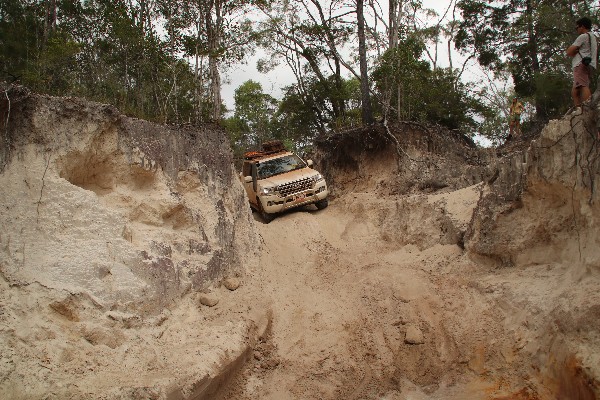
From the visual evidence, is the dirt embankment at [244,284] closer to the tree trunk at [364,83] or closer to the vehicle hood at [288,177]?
the vehicle hood at [288,177]

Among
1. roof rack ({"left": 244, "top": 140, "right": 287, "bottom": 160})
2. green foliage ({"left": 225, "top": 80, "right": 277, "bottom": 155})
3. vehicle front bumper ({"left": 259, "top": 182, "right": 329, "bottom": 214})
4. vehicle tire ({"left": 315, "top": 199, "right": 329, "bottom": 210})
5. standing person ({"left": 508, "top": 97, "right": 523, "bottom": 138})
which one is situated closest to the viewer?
vehicle front bumper ({"left": 259, "top": 182, "right": 329, "bottom": 214})

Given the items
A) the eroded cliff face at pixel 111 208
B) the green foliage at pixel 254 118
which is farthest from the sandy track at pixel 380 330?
the green foliage at pixel 254 118

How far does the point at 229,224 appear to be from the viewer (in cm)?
971

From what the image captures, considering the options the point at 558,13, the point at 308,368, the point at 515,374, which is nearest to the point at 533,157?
the point at 515,374

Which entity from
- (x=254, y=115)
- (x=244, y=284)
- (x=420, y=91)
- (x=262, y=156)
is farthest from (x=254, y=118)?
(x=244, y=284)

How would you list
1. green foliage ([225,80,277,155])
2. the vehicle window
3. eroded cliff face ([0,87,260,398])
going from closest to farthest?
eroded cliff face ([0,87,260,398]), the vehicle window, green foliage ([225,80,277,155])

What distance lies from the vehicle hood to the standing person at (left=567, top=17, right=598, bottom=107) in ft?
22.6

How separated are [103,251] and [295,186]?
21.5ft

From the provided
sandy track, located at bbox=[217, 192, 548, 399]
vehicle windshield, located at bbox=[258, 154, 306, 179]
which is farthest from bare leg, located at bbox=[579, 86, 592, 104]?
vehicle windshield, located at bbox=[258, 154, 306, 179]

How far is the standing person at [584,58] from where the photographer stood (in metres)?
7.57

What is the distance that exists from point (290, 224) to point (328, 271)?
237 centimetres

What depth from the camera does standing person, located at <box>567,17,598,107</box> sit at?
24.8ft

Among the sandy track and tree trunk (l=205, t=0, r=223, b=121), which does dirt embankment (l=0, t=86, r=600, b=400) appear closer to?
the sandy track

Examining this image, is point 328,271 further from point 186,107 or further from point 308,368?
point 186,107
